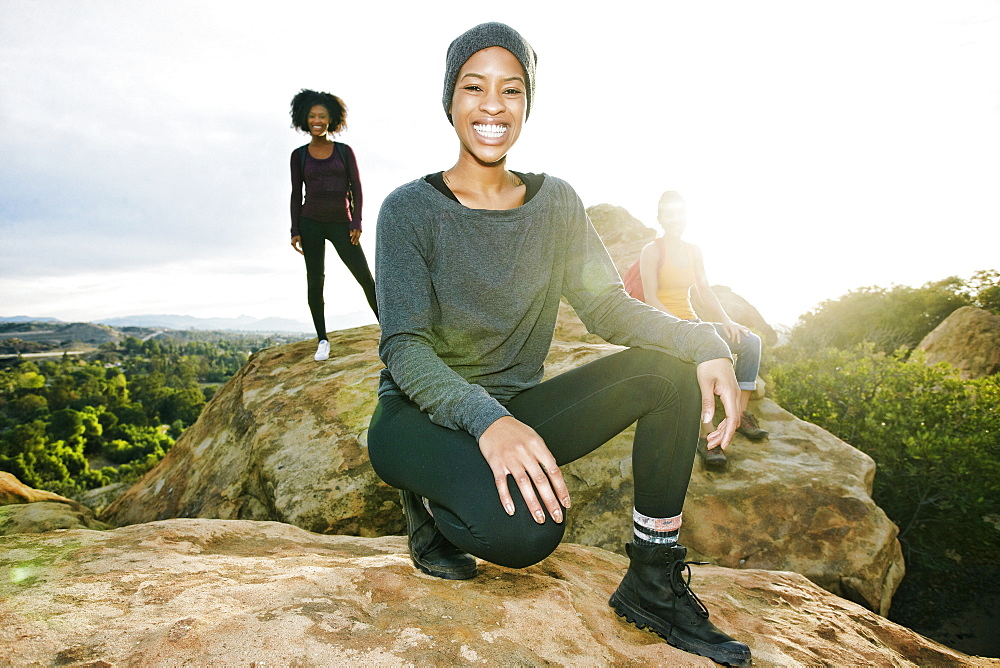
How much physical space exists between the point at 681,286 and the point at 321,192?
3734 millimetres

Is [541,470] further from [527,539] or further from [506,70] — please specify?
[506,70]

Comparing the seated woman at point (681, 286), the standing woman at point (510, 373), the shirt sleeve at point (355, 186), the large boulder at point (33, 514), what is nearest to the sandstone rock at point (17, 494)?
the large boulder at point (33, 514)

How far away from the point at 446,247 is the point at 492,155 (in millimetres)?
470

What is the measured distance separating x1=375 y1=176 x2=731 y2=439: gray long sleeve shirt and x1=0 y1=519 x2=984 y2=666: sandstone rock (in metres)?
0.68

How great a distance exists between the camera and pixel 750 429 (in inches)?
179

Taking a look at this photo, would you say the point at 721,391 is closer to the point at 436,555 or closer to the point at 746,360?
the point at 436,555

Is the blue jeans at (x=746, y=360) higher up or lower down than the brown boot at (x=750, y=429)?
higher up

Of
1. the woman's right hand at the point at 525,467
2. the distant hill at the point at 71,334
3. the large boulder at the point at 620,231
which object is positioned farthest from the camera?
the distant hill at the point at 71,334

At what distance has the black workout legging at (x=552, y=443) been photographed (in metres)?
1.67

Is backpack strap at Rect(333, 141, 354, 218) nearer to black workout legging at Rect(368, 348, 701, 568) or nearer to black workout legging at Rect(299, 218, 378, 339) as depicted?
black workout legging at Rect(299, 218, 378, 339)

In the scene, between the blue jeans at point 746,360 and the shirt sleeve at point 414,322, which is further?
the blue jeans at point 746,360

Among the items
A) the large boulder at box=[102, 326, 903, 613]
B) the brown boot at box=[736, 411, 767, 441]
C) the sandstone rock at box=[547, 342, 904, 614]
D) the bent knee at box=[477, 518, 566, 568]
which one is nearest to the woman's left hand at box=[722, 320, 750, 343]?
the brown boot at box=[736, 411, 767, 441]

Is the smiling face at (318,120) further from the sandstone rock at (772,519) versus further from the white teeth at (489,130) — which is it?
the sandstone rock at (772,519)

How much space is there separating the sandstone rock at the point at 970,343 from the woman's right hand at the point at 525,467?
15473 millimetres
